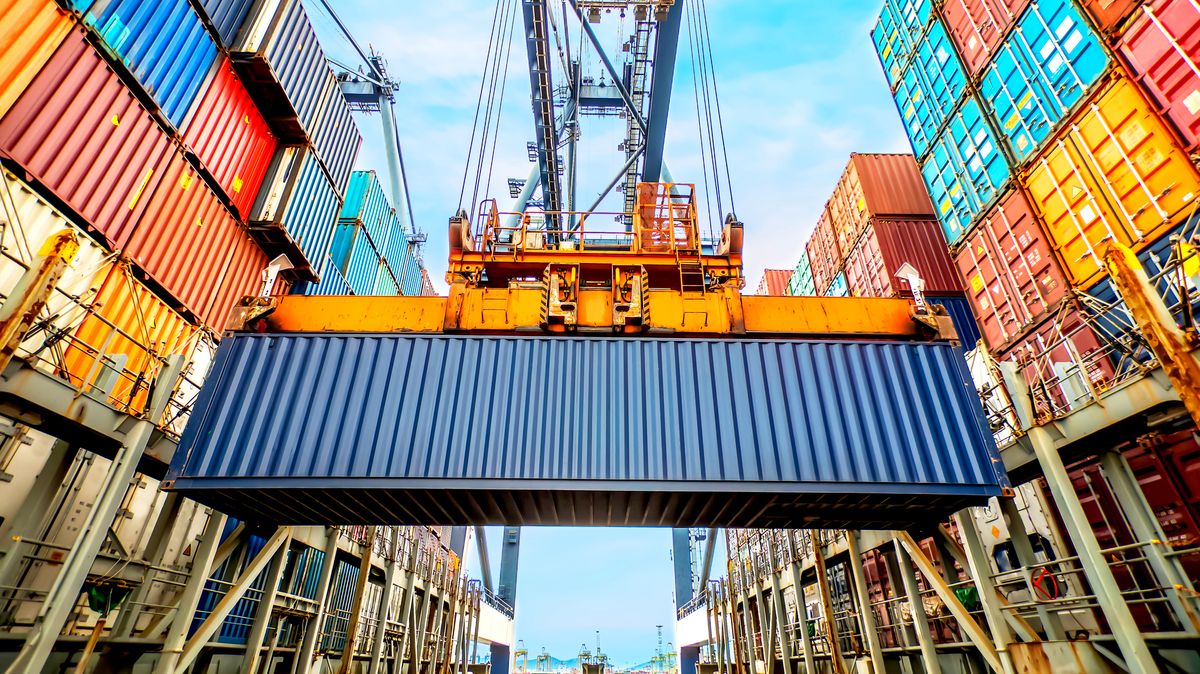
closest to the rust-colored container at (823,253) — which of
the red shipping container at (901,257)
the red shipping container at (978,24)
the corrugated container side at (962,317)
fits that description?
the red shipping container at (901,257)

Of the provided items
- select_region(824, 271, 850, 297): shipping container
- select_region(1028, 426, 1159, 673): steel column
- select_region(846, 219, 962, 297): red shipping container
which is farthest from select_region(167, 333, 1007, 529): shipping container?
select_region(824, 271, 850, 297): shipping container

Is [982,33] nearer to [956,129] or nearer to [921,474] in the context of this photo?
[956,129]

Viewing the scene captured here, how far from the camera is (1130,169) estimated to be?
7.90m

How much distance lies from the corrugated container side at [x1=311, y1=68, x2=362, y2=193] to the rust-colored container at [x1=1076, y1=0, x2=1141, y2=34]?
15.9m

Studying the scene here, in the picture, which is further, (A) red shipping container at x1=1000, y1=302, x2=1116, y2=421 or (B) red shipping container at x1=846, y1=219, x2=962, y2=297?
(B) red shipping container at x1=846, y1=219, x2=962, y2=297

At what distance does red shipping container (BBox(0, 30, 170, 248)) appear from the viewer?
22.2 feet

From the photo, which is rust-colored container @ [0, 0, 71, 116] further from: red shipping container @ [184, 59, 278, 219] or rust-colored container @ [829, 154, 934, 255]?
rust-colored container @ [829, 154, 934, 255]

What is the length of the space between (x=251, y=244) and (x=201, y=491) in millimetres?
7166

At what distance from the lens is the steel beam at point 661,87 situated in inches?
515

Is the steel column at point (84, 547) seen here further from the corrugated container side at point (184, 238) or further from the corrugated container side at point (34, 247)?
the corrugated container side at point (184, 238)

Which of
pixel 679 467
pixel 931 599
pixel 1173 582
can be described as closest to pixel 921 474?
pixel 1173 582

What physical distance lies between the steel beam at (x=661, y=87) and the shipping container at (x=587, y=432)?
360 inches

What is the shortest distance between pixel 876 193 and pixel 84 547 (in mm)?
18202

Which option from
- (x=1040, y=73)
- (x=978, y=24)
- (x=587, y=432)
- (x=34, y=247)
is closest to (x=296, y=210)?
(x=34, y=247)
